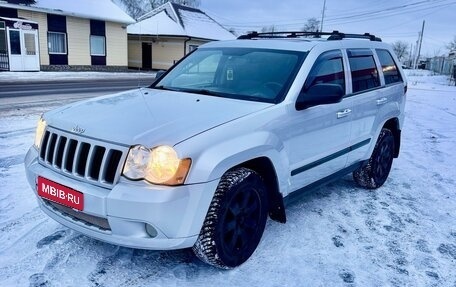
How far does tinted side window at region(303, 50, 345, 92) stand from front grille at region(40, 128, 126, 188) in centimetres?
181

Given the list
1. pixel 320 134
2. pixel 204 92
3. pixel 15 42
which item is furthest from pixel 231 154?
pixel 15 42

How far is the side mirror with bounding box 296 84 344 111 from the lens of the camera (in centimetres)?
350

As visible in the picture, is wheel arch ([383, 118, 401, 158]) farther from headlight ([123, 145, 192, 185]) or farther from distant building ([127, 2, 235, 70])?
distant building ([127, 2, 235, 70])

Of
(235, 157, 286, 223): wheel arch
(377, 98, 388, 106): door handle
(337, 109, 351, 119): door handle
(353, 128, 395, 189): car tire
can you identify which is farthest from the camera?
(353, 128, 395, 189): car tire

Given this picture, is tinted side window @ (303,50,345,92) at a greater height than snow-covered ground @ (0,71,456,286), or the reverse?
tinted side window @ (303,50,345,92)

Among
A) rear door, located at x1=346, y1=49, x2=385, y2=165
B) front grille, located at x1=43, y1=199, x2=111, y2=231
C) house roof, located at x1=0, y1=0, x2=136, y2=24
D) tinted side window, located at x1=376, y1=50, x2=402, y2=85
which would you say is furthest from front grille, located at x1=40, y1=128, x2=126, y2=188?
house roof, located at x1=0, y1=0, x2=136, y2=24

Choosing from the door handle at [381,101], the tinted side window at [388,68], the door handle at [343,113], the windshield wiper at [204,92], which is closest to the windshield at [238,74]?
the windshield wiper at [204,92]

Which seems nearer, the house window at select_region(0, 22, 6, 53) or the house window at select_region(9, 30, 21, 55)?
the house window at select_region(0, 22, 6, 53)

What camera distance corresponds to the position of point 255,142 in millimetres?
3061

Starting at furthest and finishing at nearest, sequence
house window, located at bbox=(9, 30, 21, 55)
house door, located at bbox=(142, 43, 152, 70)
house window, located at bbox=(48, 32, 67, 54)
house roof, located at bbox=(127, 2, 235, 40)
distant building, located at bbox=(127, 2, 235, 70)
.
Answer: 1. house door, located at bbox=(142, 43, 152, 70)
2. house roof, located at bbox=(127, 2, 235, 40)
3. distant building, located at bbox=(127, 2, 235, 70)
4. house window, located at bbox=(48, 32, 67, 54)
5. house window, located at bbox=(9, 30, 21, 55)

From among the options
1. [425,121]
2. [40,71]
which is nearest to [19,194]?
[425,121]

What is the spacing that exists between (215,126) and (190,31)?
32176 mm

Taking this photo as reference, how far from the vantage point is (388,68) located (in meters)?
5.34

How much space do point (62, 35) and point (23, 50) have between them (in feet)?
11.6
